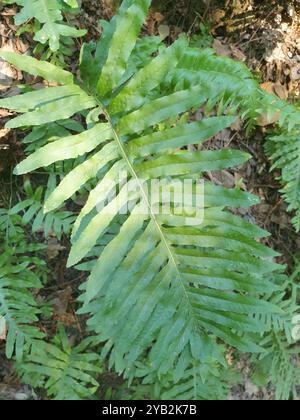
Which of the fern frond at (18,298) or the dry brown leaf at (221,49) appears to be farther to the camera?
the dry brown leaf at (221,49)

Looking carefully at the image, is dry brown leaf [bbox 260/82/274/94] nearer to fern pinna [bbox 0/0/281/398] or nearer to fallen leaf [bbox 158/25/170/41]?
fallen leaf [bbox 158/25/170/41]

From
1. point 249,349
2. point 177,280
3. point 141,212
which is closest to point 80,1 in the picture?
point 141,212

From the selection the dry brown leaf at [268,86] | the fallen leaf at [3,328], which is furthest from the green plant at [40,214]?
the dry brown leaf at [268,86]

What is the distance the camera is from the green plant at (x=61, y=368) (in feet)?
8.45

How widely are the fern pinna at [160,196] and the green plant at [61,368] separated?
604 mm

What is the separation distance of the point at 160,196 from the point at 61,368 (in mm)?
1247

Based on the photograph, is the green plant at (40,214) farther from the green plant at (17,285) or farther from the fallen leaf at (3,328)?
the fallen leaf at (3,328)

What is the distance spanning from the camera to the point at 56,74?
6.40 feet

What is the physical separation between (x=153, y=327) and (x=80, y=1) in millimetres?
1774

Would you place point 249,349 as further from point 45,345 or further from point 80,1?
point 80,1

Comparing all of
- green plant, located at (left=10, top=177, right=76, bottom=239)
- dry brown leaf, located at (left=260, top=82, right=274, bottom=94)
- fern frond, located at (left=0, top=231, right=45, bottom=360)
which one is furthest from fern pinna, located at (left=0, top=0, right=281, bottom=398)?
dry brown leaf, located at (left=260, top=82, right=274, bottom=94)

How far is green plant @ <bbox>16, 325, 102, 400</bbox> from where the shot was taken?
2576 millimetres

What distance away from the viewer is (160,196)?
204 centimetres

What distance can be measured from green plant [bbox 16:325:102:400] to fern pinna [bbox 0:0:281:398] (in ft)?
1.98
